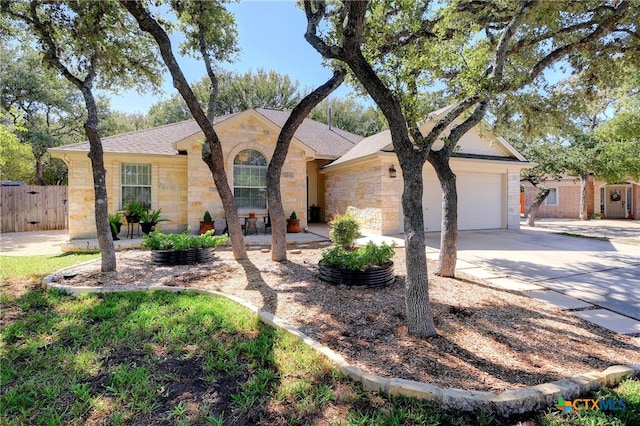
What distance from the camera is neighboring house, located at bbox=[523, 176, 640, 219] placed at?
21531 millimetres

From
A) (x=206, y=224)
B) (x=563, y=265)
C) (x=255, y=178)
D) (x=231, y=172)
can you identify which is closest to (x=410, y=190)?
(x=563, y=265)

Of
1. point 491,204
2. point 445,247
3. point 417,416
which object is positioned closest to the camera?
point 417,416

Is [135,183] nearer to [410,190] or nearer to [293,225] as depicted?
[293,225]

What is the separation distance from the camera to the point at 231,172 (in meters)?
11.5

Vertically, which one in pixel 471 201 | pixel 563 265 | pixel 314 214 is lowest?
pixel 563 265

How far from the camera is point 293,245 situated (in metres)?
9.84

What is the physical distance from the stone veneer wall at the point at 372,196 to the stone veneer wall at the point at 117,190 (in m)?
6.51

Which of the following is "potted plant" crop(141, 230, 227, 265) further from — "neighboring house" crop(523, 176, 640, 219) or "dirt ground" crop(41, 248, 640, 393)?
"neighboring house" crop(523, 176, 640, 219)

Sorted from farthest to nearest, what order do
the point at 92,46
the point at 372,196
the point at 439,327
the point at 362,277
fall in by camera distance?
the point at 372,196, the point at 92,46, the point at 362,277, the point at 439,327

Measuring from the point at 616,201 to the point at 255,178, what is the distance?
2596cm

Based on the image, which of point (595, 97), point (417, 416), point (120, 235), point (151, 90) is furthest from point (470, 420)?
point (120, 235)

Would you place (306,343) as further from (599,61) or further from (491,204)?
(491,204)

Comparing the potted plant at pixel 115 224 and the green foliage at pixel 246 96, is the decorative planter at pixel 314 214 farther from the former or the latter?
the green foliage at pixel 246 96

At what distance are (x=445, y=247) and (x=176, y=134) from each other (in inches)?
479
